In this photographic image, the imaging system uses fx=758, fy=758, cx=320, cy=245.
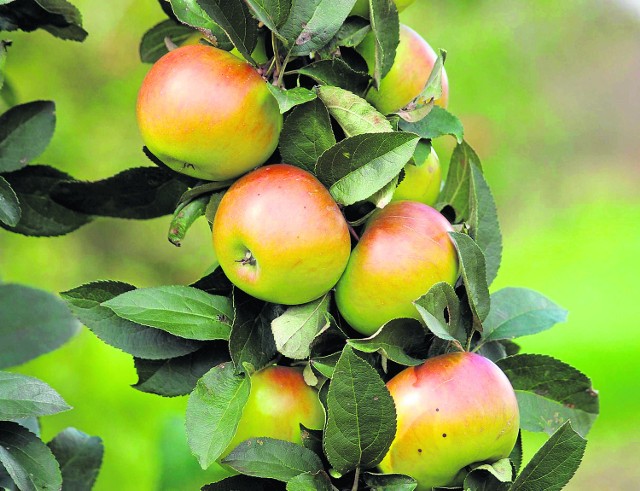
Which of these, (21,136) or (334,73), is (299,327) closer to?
(334,73)

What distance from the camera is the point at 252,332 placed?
0.51m

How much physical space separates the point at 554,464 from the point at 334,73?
29 cm

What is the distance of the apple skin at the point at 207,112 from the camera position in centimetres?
48

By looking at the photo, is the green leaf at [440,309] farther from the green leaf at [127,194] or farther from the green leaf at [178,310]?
the green leaf at [127,194]

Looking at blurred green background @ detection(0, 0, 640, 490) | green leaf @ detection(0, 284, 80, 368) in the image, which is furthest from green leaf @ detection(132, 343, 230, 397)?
blurred green background @ detection(0, 0, 640, 490)

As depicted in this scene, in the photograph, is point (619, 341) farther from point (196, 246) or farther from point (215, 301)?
point (215, 301)

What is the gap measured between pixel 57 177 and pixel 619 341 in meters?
1.87

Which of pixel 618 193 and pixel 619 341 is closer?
pixel 619 341

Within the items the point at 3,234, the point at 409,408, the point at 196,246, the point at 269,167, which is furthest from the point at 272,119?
the point at 196,246

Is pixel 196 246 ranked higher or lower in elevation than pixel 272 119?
lower

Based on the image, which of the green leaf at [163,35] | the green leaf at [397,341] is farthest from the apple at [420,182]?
the green leaf at [163,35]

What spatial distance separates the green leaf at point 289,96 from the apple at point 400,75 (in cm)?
8

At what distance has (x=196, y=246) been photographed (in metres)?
2.00

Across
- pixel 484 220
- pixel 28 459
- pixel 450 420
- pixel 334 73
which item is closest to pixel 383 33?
pixel 334 73
